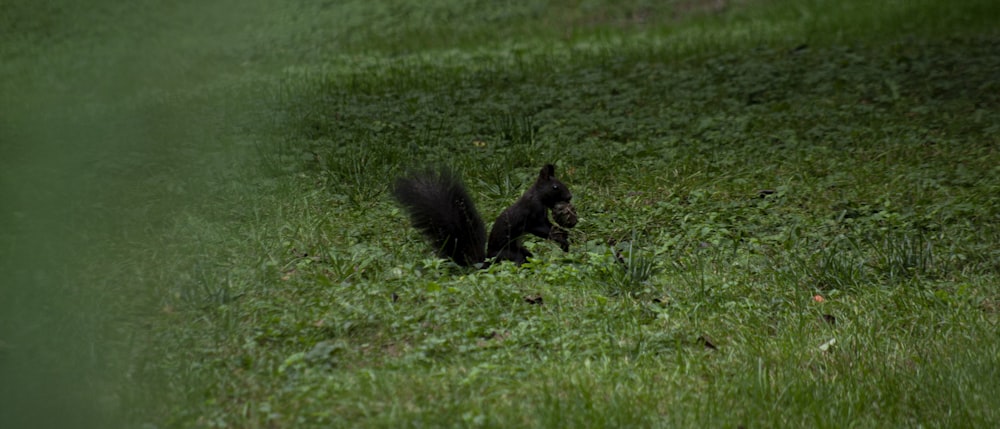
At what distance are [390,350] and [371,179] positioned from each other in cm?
308

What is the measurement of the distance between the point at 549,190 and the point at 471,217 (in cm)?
58

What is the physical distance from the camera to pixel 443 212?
556cm

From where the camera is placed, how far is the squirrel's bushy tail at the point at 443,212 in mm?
5559

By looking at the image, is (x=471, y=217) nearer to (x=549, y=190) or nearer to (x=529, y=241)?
(x=549, y=190)

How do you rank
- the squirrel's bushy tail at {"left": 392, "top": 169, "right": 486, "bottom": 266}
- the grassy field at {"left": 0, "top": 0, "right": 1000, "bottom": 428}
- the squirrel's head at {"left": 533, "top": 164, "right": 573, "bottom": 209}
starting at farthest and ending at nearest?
the squirrel's head at {"left": 533, "top": 164, "right": 573, "bottom": 209}
the squirrel's bushy tail at {"left": 392, "top": 169, "right": 486, "bottom": 266}
the grassy field at {"left": 0, "top": 0, "right": 1000, "bottom": 428}

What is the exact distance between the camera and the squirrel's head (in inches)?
236

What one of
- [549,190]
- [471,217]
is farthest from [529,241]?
[471,217]

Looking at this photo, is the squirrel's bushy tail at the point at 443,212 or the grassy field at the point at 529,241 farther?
the squirrel's bushy tail at the point at 443,212

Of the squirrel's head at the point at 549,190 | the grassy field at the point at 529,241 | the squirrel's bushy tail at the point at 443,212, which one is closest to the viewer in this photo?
the grassy field at the point at 529,241

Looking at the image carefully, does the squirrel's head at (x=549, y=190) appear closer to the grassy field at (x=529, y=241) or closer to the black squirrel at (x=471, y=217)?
the black squirrel at (x=471, y=217)

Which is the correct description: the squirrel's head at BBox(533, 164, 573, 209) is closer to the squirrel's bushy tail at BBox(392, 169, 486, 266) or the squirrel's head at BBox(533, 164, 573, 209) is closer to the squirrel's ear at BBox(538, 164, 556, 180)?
the squirrel's ear at BBox(538, 164, 556, 180)

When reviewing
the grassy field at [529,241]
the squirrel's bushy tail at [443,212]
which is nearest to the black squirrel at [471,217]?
the squirrel's bushy tail at [443,212]

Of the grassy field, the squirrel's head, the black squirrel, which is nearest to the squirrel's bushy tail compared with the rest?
the black squirrel

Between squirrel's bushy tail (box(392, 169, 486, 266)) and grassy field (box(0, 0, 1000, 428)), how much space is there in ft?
0.57
